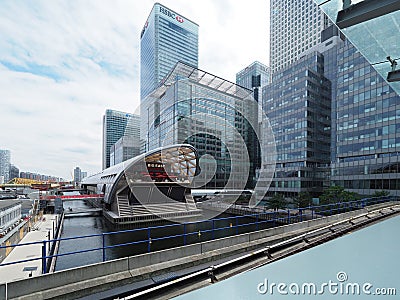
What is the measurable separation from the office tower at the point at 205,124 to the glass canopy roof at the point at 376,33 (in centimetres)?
3744

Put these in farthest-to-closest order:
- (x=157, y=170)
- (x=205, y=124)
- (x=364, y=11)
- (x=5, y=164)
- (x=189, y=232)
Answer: (x=5, y=164) < (x=205, y=124) < (x=157, y=170) < (x=189, y=232) < (x=364, y=11)

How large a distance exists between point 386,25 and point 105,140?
142m

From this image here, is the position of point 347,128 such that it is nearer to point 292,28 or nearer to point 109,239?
point 109,239

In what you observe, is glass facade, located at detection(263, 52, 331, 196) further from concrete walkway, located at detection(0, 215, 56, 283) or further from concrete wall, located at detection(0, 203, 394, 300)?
concrete wall, located at detection(0, 203, 394, 300)

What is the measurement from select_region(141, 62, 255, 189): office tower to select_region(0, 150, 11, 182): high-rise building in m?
128

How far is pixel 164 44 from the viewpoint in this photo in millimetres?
102250

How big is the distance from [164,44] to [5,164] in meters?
118

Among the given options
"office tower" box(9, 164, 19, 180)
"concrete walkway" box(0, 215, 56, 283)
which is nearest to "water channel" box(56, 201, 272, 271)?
"concrete walkway" box(0, 215, 56, 283)

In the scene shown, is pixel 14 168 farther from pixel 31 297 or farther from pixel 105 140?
pixel 31 297

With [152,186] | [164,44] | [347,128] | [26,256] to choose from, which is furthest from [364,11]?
[164,44]

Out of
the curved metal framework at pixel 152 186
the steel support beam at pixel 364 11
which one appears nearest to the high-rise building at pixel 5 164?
the curved metal framework at pixel 152 186

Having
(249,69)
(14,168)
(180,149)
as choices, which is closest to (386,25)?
(180,149)

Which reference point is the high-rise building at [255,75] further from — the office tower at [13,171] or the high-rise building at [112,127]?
the office tower at [13,171]

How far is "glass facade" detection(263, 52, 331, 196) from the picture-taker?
4506 centimetres
